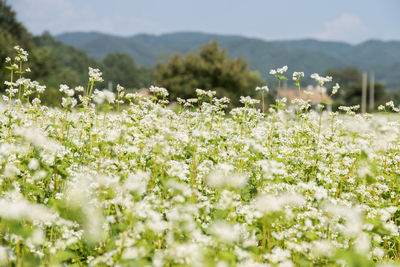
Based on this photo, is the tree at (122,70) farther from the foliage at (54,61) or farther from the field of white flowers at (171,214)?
the field of white flowers at (171,214)

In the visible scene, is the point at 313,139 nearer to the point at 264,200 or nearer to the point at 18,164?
the point at 264,200

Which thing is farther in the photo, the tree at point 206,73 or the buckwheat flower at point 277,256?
the tree at point 206,73

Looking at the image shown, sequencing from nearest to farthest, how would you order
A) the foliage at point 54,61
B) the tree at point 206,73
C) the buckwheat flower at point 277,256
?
1. the buckwheat flower at point 277,256
2. the tree at point 206,73
3. the foliage at point 54,61

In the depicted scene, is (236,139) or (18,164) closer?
(18,164)

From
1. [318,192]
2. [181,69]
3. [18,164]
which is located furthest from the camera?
[181,69]

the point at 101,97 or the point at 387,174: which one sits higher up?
the point at 101,97

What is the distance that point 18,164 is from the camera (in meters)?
4.36

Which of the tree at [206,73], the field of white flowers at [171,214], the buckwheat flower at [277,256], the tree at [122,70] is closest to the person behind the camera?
the field of white flowers at [171,214]

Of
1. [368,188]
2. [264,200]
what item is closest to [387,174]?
[368,188]

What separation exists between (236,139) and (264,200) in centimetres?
294

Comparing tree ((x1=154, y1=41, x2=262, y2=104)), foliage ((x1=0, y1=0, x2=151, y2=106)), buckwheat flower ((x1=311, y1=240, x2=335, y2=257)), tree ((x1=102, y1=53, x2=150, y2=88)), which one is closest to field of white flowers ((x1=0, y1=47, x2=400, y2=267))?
buckwheat flower ((x1=311, y1=240, x2=335, y2=257))

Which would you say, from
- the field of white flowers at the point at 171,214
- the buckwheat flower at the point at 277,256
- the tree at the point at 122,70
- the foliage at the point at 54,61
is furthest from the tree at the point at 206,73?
the tree at the point at 122,70

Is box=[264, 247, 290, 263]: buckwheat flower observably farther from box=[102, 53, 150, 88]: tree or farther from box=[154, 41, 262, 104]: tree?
box=[102, 53, 150, 88]: tree

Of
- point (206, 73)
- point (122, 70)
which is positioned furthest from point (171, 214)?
point (122, 70)
